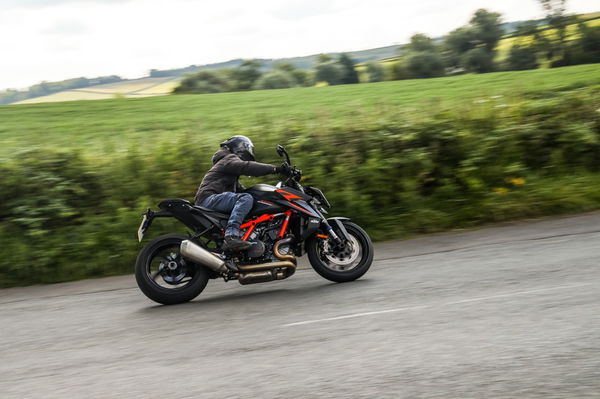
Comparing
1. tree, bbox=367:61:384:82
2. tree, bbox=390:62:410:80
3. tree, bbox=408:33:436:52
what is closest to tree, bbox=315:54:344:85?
tree, bbox=367:61:384:82

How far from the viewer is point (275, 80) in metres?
37.4

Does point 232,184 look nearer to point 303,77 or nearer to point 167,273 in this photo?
point 167,273

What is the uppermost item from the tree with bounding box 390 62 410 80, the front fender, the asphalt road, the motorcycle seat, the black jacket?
the tree with bounding box 390 62 410 80

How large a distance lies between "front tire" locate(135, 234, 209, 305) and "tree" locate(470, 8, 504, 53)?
32567mm

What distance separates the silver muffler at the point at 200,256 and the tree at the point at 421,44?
31.1 metres

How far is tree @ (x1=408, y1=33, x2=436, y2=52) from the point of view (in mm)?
36969

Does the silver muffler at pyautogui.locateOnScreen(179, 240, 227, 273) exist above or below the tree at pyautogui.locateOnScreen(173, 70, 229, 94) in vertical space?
below

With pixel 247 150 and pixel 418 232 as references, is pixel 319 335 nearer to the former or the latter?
pixel 247 150

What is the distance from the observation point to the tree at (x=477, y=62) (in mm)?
35531

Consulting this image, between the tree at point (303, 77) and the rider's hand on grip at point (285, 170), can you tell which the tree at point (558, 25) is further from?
the rider's hand on grip at point (285, 170)

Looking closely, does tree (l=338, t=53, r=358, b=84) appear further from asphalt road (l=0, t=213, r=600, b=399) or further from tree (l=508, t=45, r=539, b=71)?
asphalt road (l=0, t=213, r=600, b=399)

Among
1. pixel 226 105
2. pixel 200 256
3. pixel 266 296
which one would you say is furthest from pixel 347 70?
pixel 200 256

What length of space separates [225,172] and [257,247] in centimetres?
98

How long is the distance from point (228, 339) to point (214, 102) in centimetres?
2203
